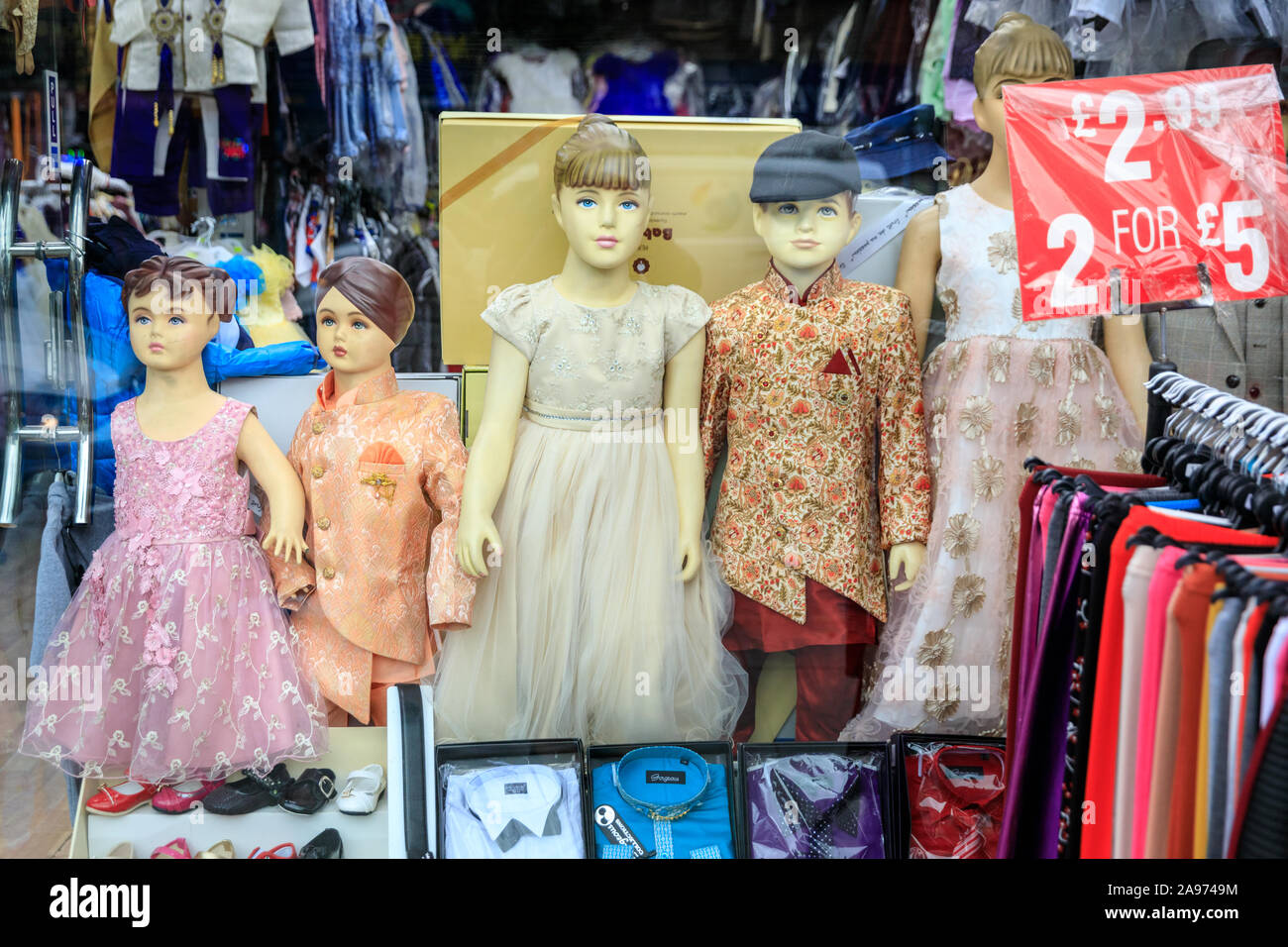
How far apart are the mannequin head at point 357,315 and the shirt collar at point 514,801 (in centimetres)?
107

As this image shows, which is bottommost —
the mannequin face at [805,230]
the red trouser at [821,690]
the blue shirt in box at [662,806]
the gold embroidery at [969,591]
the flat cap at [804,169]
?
the blue shirt in box at [662,806]

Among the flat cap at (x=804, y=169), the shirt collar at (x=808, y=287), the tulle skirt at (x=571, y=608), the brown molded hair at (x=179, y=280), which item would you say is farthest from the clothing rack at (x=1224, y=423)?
the brown molded hair at (x=179, y=280)

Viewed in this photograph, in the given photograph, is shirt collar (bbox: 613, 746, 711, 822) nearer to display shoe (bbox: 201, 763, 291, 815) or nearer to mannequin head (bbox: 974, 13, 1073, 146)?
display shoe (bbox: 201, 763, 291, 815)

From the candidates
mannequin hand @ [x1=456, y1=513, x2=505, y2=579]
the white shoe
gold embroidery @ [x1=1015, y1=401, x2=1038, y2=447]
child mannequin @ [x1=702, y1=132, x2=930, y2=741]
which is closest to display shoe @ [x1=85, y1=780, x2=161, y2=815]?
the white shoe

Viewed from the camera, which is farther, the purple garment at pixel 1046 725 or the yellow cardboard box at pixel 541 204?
the yellow cardboard box at pixel 541 204

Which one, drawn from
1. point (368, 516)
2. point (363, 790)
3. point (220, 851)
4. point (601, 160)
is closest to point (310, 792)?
point (363, 790)

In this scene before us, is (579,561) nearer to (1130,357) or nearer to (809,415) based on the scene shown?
(809,415)

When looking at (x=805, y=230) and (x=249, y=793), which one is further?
(x=805, y=230)

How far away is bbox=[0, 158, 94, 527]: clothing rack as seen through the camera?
2.74m

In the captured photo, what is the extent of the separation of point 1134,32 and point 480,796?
101 inches

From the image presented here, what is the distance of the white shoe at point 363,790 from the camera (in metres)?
2.65

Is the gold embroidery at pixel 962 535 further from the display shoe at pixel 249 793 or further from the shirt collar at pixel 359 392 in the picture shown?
the display shoe at pixel 249 793

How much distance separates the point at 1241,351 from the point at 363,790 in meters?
2.57

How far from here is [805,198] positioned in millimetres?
2758
